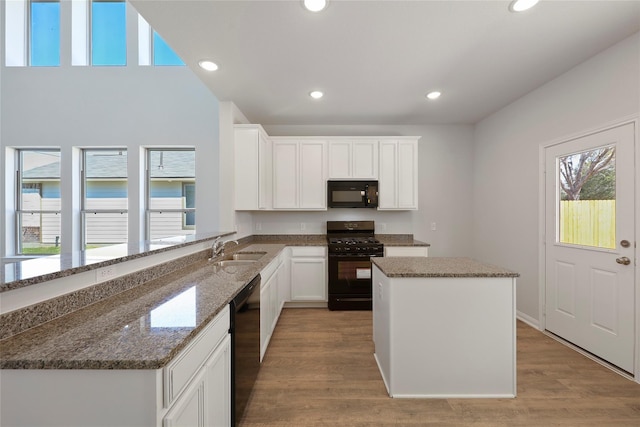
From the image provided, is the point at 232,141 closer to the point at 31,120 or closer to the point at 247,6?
the point at 247,6

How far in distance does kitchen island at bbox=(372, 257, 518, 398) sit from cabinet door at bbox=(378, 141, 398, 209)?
7.16 feet

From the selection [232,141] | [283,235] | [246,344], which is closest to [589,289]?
[246,344]

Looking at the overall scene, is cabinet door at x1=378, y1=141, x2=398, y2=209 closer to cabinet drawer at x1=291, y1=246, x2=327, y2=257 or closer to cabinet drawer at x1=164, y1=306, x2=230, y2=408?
cabinet drawer at x1=291, y1=246, x2=327, y2=257

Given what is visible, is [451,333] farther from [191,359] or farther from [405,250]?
[405,250]

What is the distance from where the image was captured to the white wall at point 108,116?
4.35 meters

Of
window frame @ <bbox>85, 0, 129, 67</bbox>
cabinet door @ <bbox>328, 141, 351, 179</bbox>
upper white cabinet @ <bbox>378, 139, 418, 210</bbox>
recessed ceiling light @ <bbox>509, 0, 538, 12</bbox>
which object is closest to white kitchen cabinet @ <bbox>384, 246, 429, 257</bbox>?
upper white cabinet @ <bbox>378, 139, 418, 210</bbox>

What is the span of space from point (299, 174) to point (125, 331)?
3.20 m

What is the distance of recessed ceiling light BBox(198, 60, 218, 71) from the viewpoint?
2.46m

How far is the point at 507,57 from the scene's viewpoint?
2.41 meters

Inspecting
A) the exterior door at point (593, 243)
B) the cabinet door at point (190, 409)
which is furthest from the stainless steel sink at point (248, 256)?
the exterior door at point (593, 243)

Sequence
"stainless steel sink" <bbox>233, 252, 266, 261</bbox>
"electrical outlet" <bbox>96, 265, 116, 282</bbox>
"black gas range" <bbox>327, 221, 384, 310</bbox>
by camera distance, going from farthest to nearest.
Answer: "black gas range" <bbox>327, 221, 384, 310</bbox> < "stainless steel sink" <bbox>233, 252, 266, 261</bbox> < "electrical outlet" <bbox>96, 265, 116, 282</bbox>

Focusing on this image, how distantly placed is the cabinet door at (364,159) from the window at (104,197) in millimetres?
3734

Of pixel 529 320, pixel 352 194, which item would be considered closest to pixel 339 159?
pixel 352 194

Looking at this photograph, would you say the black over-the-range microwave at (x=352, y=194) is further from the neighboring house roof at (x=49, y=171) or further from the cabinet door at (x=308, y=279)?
the neighboring house roof at (x=49, y=171)
